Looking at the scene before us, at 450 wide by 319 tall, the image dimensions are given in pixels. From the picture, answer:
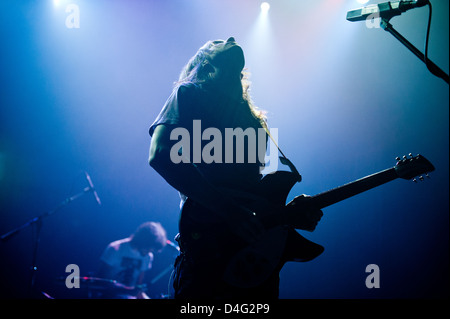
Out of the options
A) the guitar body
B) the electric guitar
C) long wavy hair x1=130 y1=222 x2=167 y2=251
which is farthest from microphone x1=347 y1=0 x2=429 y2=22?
long wavy hair x1=130 y1=222 x2=167 y2=251

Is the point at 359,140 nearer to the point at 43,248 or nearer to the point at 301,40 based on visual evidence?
the point at 301,40

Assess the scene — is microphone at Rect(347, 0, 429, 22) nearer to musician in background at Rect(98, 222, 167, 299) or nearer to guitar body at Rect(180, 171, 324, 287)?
guitar body at Rect(180, 171, 324, 287)

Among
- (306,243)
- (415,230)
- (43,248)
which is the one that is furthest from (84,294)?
(415,230)

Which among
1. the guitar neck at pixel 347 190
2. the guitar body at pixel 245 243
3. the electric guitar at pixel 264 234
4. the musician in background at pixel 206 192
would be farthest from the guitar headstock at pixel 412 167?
the guitar body at pixel 245 243

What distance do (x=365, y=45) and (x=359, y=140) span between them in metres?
1.72

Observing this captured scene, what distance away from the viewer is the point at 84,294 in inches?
155

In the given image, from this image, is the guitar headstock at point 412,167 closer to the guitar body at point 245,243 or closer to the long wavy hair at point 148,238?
the guitar body at point 245,243

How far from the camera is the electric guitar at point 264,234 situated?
49.9 inches

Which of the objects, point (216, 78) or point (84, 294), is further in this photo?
point (84, 294)

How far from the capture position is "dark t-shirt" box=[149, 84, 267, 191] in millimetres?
1416

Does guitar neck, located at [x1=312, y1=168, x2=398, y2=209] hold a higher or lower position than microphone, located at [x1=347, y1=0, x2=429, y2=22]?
lower
